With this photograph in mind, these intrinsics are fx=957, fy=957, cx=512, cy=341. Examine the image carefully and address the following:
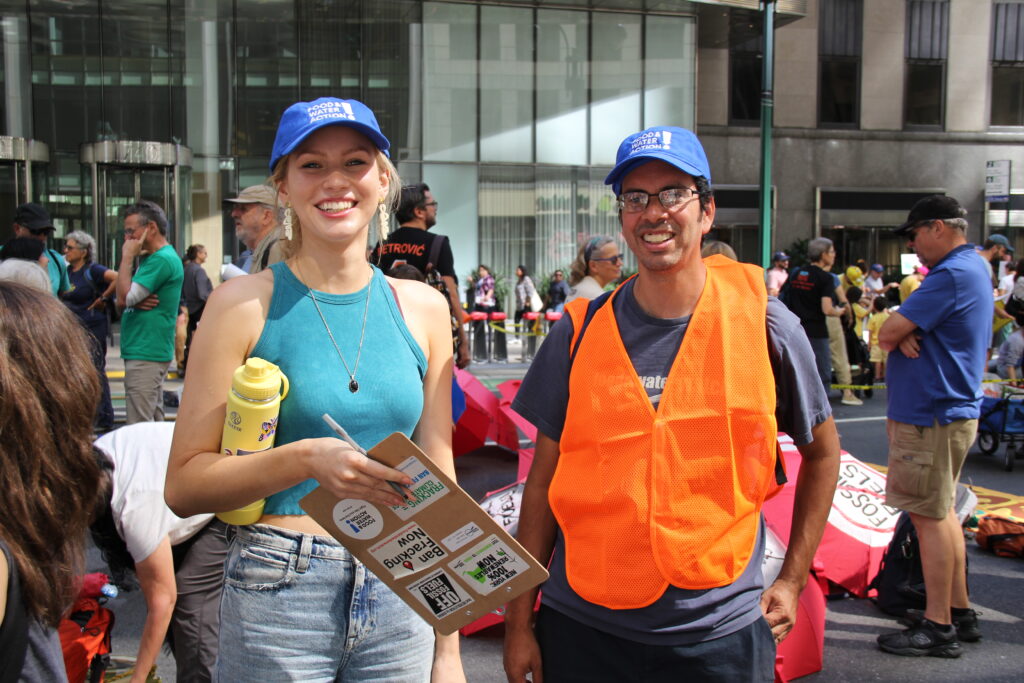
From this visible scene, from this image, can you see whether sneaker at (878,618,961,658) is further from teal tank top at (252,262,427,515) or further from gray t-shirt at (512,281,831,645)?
teal tank top at (252,262,427,515)

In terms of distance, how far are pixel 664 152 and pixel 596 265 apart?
469 centimetres

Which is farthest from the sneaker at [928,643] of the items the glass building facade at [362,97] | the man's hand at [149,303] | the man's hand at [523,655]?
the glass building facade at [362,97]

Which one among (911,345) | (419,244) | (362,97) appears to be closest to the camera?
(911,345)

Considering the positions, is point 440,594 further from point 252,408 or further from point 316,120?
point 316,120

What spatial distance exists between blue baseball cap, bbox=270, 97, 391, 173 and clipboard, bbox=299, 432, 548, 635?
0.77m

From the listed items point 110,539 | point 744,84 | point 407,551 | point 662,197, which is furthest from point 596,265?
point 744,84

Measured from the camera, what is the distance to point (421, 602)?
207cm

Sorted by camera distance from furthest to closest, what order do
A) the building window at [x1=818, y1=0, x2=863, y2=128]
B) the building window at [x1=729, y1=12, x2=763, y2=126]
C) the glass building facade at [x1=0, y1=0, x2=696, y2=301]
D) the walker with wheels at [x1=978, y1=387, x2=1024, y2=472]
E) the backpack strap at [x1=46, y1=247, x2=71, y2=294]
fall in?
1. the building window at [x1=818, y1=0, x2=863, y2=128]
2. the building window at [x1=729, y1=12, x2=763, y2=126]
3. the glass building facade at [x1=0, y1=0, x2=696, y2=301]
4. the walker with wheels at [x1=978, y1=387, x2=1024, y2=472]
5. the backpack strap at [x1=46, y1=247, x2=71, y2=294]

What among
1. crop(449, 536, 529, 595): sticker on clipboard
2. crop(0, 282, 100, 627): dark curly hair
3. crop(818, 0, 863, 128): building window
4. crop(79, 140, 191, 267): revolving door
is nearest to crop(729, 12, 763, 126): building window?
crop(818, 0, 863, 128): building window

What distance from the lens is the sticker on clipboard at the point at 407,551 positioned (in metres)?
1.98

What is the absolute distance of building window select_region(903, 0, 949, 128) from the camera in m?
30.9

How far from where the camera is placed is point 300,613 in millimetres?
2057

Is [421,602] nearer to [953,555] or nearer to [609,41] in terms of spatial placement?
[953,555]

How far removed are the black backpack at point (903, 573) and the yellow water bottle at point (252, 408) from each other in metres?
4.07
